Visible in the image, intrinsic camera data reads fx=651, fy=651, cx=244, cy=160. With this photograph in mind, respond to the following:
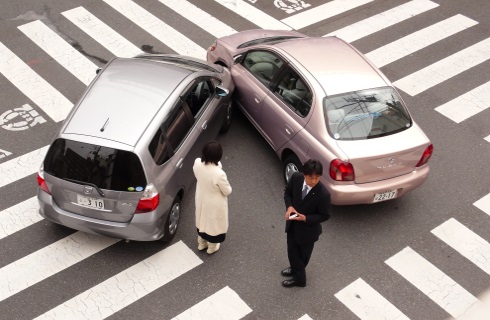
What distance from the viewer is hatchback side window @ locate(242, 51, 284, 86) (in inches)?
370

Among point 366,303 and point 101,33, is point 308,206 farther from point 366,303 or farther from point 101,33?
point 101,33

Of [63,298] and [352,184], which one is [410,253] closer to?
[352,184]

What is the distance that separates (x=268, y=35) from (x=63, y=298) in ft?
19.4

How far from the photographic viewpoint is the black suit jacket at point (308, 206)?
6.62m

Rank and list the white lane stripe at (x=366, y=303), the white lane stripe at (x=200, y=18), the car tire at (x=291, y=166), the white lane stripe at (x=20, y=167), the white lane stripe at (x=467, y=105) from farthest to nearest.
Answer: the white lane stripe at (x=200, y=18) < the white lane stripe at (x=467, y=105) < the white lane stripe at (x=20, y=167) < the car tire at (x=291, y=166) < the white lane stripe at (x=366, y=303)

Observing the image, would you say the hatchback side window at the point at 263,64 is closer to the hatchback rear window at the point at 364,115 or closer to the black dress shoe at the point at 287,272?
the hatchback rear window at the point at 364,115

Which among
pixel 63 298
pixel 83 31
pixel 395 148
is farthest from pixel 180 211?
pixel 83 31

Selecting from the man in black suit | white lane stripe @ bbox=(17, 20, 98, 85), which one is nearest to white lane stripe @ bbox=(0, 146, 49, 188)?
white lane stripe @ bbox=(17, 20, 98, 85)

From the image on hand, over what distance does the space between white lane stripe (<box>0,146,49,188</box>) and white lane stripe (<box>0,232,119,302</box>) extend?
1482 millimetres

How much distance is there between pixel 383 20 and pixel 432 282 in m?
7.20

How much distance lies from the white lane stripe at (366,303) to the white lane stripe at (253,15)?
6767mm

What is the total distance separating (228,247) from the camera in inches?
321

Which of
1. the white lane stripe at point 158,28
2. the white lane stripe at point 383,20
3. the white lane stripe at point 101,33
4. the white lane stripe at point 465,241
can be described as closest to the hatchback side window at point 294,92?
the white lane stripe at point 465,241

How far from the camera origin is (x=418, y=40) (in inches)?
506
